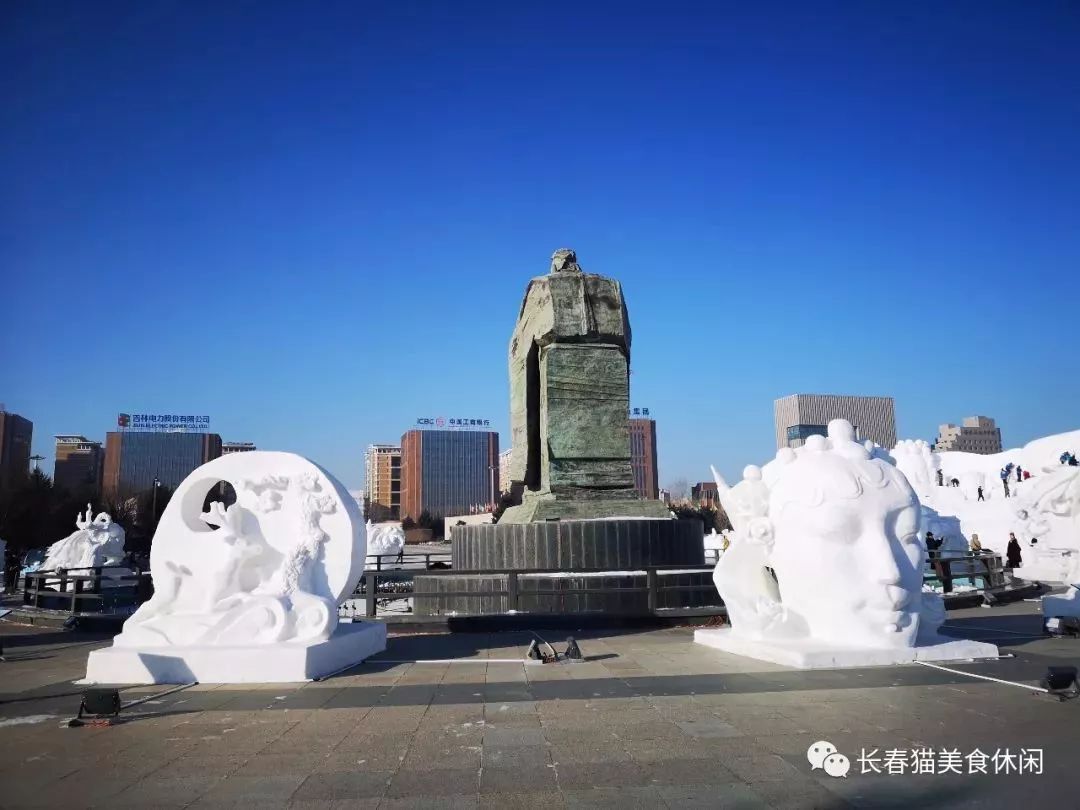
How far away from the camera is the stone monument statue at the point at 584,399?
12062mm

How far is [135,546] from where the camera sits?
38031mm

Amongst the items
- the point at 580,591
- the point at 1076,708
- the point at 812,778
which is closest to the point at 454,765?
the point at 812,778

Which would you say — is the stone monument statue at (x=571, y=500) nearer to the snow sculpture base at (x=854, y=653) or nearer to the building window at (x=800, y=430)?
the snow sculpture base at (x=854, y=653)

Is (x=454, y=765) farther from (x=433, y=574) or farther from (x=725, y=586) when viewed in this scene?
(x=433, y=574)

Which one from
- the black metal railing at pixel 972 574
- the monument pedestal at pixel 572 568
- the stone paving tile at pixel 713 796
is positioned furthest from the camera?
the black metal railing at pixel 972 574

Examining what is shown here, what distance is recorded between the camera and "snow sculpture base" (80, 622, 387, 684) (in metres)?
6.45

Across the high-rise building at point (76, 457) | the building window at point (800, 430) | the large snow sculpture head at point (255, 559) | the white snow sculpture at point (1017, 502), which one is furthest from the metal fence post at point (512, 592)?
the building window at point (800, 430)

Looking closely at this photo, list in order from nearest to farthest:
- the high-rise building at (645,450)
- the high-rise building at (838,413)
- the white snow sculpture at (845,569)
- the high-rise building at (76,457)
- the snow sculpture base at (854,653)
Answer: the snow sculpture base at (854,653) < the white snow sculpture at (845,569) < the high-rise building at (76,457) < the high-rise building at (645,450) < the high-rise building at (838,413)

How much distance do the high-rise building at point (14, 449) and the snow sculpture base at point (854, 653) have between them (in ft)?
132

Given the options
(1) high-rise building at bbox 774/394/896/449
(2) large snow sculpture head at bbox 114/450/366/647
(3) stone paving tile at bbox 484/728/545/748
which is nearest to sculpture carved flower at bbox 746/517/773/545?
(3) stone paving tile at bbox 484/728/545/748

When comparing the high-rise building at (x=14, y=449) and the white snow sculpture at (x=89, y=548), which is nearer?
the white snow sculpture at (x=89, y=548)

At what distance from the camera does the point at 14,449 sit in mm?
39906

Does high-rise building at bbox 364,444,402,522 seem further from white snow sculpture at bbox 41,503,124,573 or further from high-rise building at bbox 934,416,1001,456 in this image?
white snow sculpture at bbox 41,503,124,573

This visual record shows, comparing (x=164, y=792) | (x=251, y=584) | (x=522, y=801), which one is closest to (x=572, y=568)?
(x=251, y=584)
